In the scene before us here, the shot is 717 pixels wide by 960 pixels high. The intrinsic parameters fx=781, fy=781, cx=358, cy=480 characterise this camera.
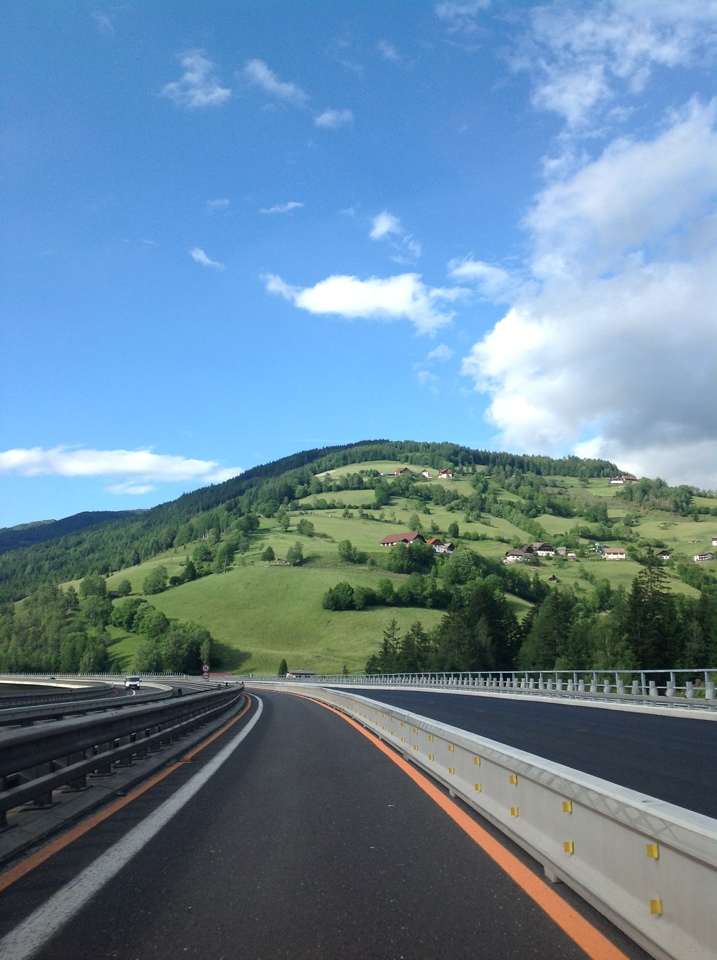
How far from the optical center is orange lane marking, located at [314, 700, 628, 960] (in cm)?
420

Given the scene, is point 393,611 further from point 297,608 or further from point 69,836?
point 69,836

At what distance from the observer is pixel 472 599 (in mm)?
130250

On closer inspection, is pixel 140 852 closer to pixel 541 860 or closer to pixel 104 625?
pixel 541 860

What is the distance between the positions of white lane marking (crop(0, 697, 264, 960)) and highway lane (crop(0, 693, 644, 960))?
0.02m

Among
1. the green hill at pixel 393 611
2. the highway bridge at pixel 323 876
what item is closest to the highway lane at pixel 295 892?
the highway bridge at pixel 323 876

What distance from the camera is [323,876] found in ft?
19.1

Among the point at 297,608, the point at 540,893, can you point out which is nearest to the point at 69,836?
the point at 540,893

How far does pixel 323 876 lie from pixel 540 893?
1609mm

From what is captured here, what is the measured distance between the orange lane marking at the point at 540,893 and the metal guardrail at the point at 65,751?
4.08 m

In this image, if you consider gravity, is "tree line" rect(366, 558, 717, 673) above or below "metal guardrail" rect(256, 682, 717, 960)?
above

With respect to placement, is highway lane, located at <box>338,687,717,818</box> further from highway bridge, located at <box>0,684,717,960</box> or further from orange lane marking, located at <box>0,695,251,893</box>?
orange lane marking, located at <box>0,695,251,893</box>

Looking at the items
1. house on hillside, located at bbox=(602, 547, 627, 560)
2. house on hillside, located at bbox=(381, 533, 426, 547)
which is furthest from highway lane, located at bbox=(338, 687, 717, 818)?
house on hillside, located at bbox=(602, 547, 627, 560)

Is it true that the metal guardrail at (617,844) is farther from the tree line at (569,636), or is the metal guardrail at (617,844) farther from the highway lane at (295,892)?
the tree line at (569,636)

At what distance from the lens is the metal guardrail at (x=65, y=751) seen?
691 centimetres
